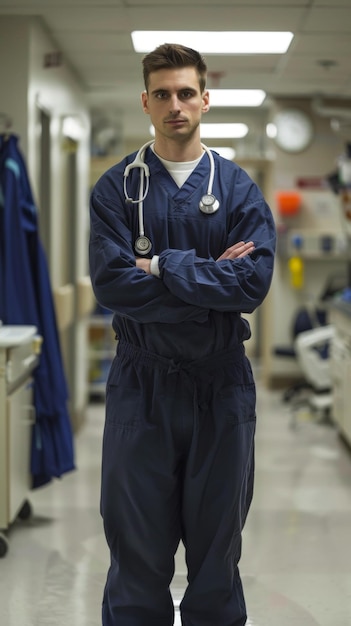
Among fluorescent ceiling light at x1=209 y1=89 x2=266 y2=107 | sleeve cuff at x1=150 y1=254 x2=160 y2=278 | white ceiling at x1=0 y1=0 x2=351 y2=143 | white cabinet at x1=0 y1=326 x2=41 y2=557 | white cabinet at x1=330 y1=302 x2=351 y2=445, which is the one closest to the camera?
sleeve cuff at x1=150 y1=254 x2=160 y2=278

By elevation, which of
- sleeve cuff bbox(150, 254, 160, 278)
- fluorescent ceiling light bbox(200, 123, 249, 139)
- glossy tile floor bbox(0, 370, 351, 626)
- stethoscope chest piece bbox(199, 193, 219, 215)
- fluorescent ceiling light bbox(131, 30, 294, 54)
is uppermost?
fluorescent ceiling light bbox(200, 123, 249, 139)

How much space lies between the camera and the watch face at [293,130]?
793cm

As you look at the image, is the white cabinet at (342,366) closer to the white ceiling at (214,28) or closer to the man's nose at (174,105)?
the white ceiling at (214,28)

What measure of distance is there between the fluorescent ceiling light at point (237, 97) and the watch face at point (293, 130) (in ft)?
0.84

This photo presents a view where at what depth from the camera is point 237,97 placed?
7512mm

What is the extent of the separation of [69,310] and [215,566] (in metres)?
3.75

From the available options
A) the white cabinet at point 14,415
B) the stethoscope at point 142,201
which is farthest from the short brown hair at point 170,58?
the white cabinet at point 14,415

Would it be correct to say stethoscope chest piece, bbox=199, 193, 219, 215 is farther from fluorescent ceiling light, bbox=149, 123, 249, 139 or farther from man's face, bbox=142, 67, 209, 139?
fluorescent ceiling light, bbox=149, 123, 249, 139

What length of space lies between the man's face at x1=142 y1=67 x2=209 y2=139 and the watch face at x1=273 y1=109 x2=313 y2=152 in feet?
18.5

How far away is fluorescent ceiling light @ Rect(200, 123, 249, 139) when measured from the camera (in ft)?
29.1

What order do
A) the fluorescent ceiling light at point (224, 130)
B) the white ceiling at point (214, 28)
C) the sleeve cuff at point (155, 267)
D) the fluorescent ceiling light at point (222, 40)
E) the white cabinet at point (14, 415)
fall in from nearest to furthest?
the sleeve cuff at point (155, 267), the white cabinet at point (14, 415), the white ceiling at point (214, 28), the fluorescent ceiling light at point (222, 40), the fluorescent ceiling light at point (224, 130)

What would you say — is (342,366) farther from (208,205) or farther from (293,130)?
(208,205)

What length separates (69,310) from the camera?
605 centimetres

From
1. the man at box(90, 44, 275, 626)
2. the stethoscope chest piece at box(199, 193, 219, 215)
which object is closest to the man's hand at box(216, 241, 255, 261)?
the man at box(90, 44, 275, 626)
